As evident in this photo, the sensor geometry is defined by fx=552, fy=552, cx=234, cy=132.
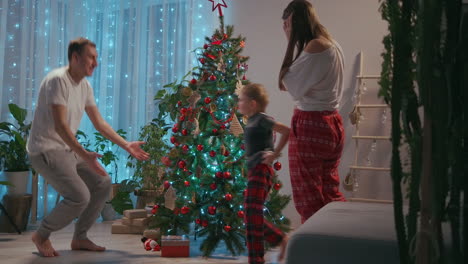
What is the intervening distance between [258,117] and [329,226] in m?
1.26

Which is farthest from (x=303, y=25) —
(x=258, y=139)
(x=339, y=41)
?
(x=339, y=41)

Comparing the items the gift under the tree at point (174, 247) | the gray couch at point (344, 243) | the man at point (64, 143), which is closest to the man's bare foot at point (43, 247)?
the man at point (64, 143)

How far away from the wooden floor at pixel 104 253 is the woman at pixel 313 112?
39.8 inches

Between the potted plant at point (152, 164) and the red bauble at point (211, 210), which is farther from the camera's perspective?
the potted plant at point (152, 164)

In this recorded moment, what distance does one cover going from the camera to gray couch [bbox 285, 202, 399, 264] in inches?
Result: 54.9

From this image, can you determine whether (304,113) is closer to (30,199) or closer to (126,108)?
(30,199)

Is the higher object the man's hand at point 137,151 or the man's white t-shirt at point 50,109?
the man's white t-shirt at point 50,109

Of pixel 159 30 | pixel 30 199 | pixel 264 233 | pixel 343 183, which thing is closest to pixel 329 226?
pixel 264 233

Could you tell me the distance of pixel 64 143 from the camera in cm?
353

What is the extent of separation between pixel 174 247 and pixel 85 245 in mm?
637

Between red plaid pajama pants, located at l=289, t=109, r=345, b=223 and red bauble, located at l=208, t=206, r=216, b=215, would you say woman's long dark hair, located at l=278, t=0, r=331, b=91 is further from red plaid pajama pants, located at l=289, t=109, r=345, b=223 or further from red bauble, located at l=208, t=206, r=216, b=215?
red bauble, located at l=208, t=206, r=216, b=215

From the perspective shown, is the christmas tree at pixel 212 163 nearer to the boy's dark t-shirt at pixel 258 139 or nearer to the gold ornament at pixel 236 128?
the gold ornament at pixel 236 128

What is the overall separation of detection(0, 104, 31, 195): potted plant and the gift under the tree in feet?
5.49

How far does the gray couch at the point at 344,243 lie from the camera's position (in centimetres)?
139
